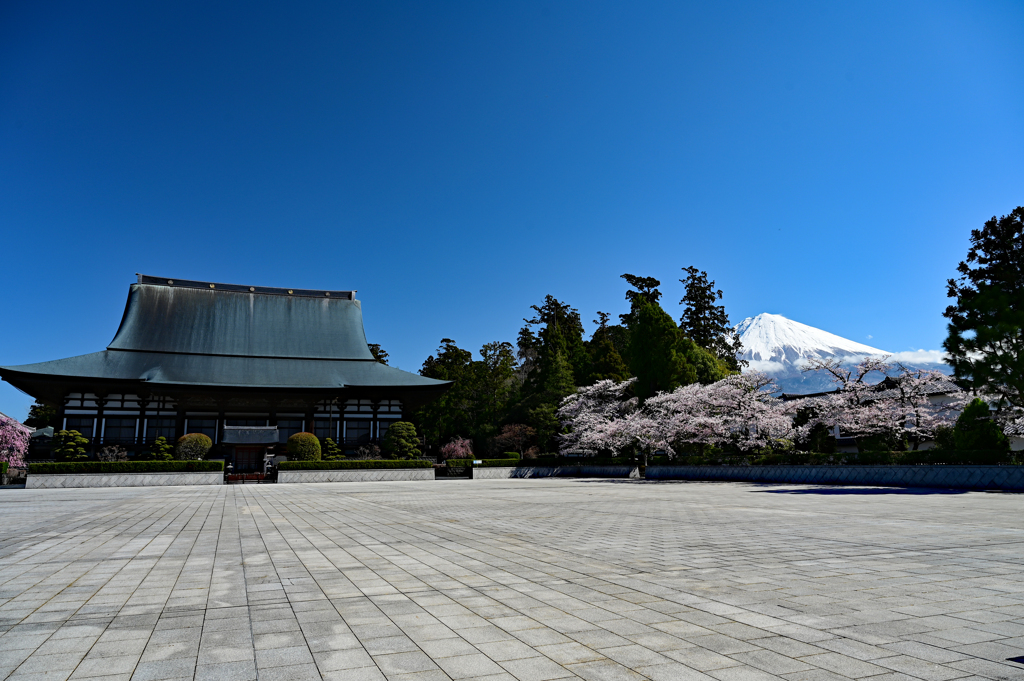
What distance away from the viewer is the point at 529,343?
2559 inches

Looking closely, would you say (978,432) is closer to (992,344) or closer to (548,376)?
(992,344)

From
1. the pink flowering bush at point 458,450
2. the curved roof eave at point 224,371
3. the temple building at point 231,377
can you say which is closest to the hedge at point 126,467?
the temple building at point 231,377

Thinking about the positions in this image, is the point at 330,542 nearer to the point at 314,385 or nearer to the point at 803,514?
the point at 803,514

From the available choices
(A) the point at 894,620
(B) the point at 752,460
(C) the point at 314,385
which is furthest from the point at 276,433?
(A) the point at 894,620

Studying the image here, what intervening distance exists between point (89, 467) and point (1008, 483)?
3735 cm

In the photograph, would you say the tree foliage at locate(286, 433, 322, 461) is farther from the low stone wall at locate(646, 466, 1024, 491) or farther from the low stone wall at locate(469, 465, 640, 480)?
the low stone wall at locate(646, 466, 1024, 491)

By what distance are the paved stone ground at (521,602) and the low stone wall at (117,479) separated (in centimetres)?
2251

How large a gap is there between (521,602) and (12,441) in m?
41.3

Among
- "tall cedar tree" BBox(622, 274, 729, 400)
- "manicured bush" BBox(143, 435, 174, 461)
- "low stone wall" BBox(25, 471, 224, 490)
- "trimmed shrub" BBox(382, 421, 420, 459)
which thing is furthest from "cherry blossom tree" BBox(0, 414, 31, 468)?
"tall cedar tree" BBox(622, 274, 729, 400)

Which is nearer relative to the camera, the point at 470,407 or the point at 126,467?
the point at 126,467

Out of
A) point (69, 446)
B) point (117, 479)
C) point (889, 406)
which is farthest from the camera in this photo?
point (69, 446)

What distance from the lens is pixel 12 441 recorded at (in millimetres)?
34469

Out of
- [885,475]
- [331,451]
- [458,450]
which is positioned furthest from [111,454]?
[885,475]

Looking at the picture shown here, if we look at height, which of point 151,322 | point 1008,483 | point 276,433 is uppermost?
point 151,322
